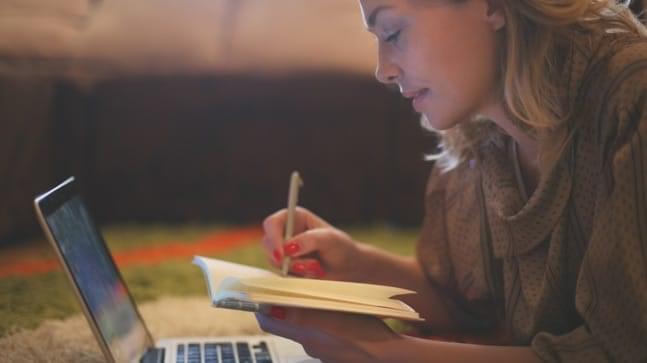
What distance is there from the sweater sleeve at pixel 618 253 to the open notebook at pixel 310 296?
166 mm

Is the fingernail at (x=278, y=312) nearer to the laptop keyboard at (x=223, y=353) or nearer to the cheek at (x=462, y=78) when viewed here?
the laptop keyboard at (x=223, y=353)

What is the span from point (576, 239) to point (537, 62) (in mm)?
193

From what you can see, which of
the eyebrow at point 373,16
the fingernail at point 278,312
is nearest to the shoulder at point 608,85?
the eyebrow at point 373,16

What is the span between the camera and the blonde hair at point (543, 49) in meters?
0.84

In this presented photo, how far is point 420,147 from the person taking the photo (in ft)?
6.45

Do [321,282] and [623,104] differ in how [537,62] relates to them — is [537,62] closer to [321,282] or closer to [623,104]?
[623,104]

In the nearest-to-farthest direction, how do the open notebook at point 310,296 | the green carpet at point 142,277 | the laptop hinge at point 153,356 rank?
1. the open notebook at point 310,296
2. the laptop hinge at point 153,356
3. the green carpet at point 142,277

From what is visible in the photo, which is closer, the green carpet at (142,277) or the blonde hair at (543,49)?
the blonde hair at (543,49)

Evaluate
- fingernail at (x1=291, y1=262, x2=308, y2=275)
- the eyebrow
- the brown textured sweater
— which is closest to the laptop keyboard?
fingernail at (x1=291, y1=262, x2=308, y2=275)

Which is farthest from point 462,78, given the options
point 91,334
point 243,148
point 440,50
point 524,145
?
point 243,148

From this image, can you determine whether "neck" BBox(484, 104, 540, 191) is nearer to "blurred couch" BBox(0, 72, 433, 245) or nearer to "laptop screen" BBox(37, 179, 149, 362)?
"laptop screen" BBox(37, 179, 149, 362)

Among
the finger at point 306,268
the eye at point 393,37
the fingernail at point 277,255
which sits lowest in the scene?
the finger at point 306,268

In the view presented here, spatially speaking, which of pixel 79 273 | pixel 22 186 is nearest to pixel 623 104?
pixel 79 273

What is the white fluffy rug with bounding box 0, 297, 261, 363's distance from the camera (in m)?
1.00
